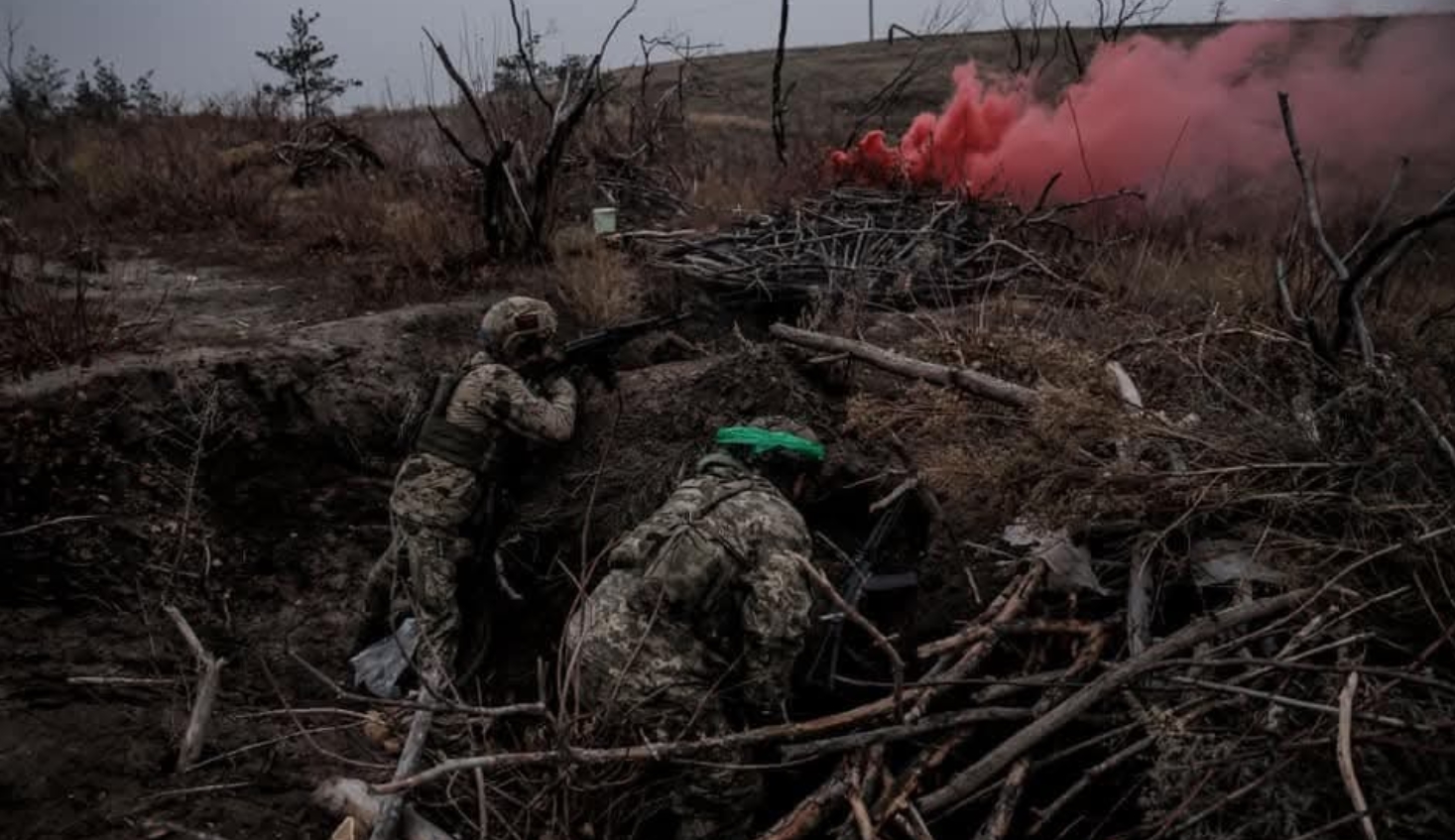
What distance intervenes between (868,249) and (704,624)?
424 centimetres

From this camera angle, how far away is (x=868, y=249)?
635 cm

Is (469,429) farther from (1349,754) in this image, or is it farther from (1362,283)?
(1362,283)

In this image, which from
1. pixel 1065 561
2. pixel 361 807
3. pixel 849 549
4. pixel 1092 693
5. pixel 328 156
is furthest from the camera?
pixel 328 156

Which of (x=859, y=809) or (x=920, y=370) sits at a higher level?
(x=920, y=370)

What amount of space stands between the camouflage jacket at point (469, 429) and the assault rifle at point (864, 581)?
61.7 inches

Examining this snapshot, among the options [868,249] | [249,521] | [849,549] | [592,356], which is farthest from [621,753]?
[868,249]

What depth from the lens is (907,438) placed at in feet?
12.1

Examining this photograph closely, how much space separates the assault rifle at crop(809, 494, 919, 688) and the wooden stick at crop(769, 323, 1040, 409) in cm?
56

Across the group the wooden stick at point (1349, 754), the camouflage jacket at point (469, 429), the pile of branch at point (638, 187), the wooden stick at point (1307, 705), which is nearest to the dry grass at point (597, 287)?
the pile of branch at point (638, 187)

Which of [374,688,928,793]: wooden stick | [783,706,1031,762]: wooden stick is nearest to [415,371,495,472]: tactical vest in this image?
[374,688,928,793]: wooden stick

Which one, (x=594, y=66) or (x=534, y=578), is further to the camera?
(x=594, y=66)

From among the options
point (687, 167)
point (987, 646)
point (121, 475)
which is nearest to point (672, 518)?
point (987, 646)

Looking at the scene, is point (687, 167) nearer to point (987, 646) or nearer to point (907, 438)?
point (907, 438)

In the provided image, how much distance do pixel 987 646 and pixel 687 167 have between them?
8291 millimetres
